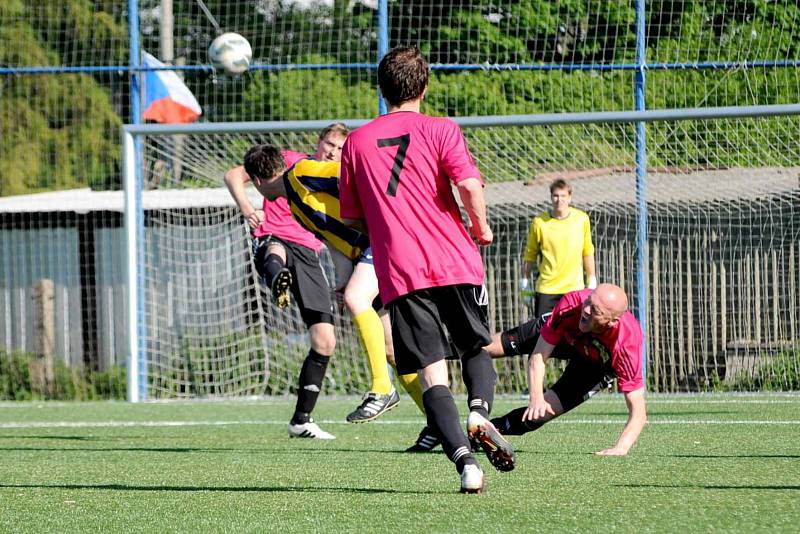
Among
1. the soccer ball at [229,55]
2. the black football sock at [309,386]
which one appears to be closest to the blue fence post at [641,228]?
the soccer ball at [229,55]

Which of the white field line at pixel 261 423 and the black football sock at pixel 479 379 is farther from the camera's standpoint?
the white field line at pixel 261 423

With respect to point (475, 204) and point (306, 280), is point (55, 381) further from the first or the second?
point (475, 204)

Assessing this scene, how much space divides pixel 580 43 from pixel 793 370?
5.30 meters

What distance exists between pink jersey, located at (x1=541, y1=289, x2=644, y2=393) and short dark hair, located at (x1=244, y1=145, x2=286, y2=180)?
1748mm

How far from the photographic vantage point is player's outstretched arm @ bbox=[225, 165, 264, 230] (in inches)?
315

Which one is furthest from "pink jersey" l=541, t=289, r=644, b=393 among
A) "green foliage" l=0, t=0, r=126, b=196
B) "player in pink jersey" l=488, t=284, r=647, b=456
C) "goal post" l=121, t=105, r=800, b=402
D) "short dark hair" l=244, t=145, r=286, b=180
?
"green foliage" l=0, t=0, r=126, b=196

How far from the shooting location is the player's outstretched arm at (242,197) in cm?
800

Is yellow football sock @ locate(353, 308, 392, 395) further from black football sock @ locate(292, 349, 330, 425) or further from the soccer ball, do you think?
the soccer ball

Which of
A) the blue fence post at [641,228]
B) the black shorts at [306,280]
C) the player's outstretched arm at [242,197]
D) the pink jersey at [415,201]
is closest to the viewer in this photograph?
the pink jersey at [415,201]

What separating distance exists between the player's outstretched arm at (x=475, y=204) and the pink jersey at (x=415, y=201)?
4 cm

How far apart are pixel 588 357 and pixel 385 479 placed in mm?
1640

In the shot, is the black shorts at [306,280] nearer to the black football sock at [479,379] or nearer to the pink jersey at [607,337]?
the pink jersey at [607,337]

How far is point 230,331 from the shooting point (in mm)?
14008

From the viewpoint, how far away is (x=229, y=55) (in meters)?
12.4
